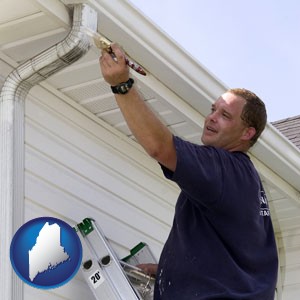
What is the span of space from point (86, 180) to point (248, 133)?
59.6 inches

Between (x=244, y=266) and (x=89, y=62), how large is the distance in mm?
1603

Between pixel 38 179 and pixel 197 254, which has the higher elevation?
pixel 197 254

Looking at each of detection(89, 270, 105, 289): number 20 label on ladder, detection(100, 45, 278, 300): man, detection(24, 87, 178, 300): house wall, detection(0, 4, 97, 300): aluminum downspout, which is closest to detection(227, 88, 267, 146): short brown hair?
detection(100, 45, 278, 300): man

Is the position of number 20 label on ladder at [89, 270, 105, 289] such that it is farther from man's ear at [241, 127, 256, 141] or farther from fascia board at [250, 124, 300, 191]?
fascia board at [250, 124, 300, 191]

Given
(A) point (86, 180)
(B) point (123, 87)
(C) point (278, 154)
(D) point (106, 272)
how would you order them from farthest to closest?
Answer: (C) point (278, 154) < (A) point (86, 180) < (D) point (106, 272) < (B) point (123, 87)

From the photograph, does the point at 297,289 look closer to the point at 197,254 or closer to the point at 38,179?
the point at 38,179

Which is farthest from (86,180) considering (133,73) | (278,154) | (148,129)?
(148,129)

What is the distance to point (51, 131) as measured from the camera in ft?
14.3

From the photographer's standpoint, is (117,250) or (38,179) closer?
(38,179)

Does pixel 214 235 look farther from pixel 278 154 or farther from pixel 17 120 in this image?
pixel 278 154

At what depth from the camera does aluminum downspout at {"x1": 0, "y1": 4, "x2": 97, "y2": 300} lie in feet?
11.7

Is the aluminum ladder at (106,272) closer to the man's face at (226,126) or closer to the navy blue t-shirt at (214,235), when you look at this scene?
the navy blue t-shirt at (214,235)

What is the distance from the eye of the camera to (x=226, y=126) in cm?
323

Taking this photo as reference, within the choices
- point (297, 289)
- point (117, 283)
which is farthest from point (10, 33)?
point (297, 289)
